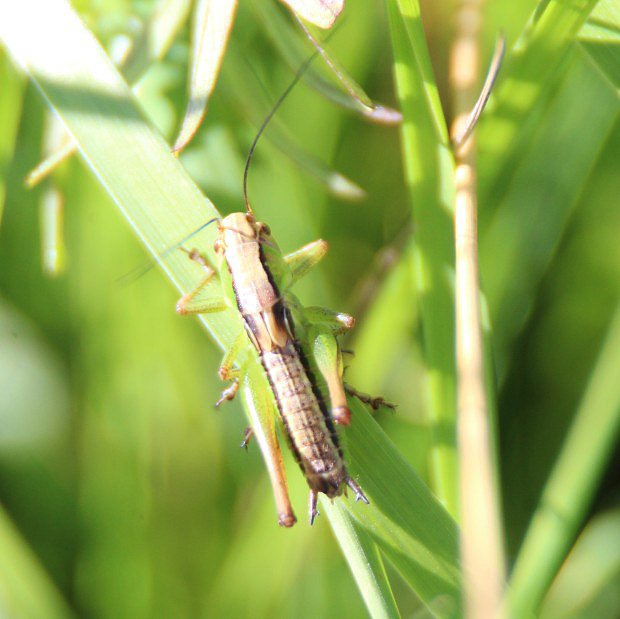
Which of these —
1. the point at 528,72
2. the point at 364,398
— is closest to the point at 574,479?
the point at 364,398

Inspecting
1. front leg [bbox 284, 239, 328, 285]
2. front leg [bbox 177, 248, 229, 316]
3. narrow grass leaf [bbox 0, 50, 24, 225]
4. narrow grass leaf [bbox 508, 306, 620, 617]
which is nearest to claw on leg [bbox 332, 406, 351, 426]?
front leg [bbox 177, 248, 229, 316]

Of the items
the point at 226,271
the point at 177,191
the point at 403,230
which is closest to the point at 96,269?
the point at 226,271

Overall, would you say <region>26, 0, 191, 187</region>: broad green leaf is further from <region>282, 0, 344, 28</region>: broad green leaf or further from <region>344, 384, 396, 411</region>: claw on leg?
<region>344, 384, 396, 411</region>: claw on leg

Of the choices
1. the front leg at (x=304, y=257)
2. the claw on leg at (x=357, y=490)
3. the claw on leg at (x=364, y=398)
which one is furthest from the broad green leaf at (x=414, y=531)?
the front leg at (x=304, y=257)

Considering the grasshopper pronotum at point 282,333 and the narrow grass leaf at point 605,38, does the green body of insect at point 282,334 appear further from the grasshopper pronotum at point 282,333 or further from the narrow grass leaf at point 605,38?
the narrow grass leaf at point 605,38

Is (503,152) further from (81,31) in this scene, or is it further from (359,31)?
(81,31)

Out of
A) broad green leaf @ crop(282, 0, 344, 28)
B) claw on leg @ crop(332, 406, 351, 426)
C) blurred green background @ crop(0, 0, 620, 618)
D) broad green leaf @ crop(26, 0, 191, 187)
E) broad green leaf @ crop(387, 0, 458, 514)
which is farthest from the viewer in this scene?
blurred green background @ crop(0, 0, 620, 618)
